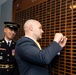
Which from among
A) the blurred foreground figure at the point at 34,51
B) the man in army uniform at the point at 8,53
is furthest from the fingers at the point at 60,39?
the man in army uniform at the point at 8,53

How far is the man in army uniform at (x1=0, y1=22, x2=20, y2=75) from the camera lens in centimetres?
160

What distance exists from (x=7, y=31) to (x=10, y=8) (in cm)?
72

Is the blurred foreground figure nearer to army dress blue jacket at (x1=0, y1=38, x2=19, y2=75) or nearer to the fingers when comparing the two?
the fingers

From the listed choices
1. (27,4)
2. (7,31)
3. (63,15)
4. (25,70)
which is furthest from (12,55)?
(63,15)

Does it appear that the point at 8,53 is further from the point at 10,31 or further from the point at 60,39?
the point at 60,39

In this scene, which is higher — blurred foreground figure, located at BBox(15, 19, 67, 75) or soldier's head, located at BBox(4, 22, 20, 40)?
soldier's head, located at BBox(4, 22, 20, 40)

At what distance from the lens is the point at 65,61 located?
44.6 inches

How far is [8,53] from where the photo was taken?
1.65 m

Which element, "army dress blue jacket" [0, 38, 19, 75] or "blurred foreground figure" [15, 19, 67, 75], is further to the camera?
"army dress blue jacket" [0, 38, 19, 75]

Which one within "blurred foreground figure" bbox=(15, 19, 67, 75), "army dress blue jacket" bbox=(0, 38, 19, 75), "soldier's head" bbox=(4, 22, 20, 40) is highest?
"soldier's head" bbox=(4, 22, 20, 40)

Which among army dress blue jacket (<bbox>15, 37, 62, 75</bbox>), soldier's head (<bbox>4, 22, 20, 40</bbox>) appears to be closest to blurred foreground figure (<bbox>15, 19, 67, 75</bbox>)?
army dress blue jacket (<bbox>15, 37, 62, 75</bbox>)

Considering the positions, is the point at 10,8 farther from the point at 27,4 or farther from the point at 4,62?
the point at 4,62

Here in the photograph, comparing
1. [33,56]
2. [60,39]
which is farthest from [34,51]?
[60,39]

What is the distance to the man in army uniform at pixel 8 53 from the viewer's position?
160 centimetres
